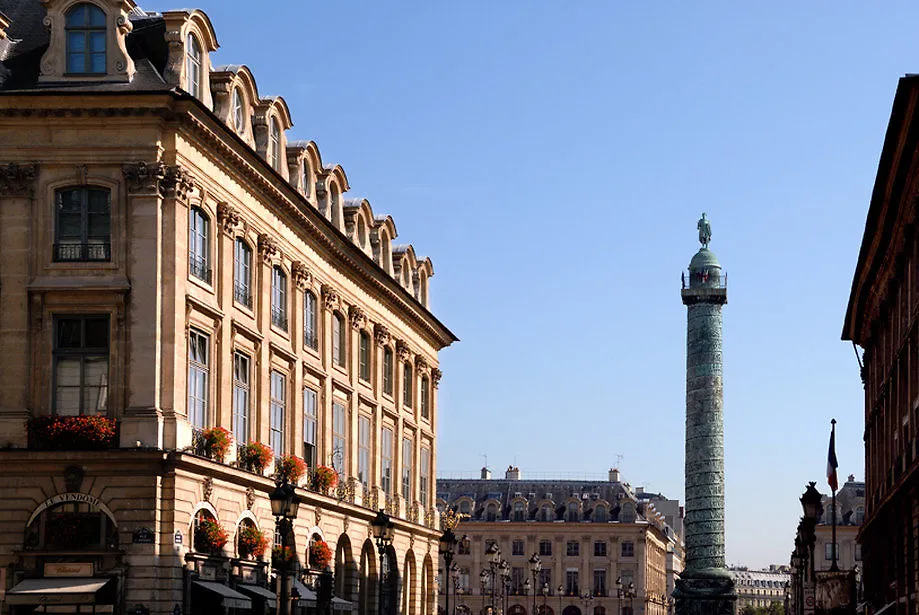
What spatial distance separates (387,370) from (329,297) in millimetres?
11192

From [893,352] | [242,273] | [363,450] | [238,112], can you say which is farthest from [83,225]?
[363,450]

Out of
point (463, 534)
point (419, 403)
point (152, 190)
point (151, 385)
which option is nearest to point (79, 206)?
point (152, 190)

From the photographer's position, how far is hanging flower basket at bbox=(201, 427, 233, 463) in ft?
142

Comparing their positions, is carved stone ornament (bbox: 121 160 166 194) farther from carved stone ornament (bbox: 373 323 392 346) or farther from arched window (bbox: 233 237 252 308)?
carved stone ornament (bbox: 373 323 392 346)

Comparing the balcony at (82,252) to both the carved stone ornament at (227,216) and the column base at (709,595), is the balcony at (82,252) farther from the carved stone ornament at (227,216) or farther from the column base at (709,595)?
the column base at (709,595)

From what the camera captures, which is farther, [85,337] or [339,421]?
[339,421]

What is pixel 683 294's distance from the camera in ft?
428

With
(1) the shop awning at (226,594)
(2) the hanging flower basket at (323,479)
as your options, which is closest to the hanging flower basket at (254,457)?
(1) the shop awning at (226,594)

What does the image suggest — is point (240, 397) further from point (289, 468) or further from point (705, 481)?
point (705, 481)

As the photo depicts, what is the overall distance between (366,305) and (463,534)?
103 metres

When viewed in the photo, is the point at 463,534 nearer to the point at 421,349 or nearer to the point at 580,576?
the point at 580,576

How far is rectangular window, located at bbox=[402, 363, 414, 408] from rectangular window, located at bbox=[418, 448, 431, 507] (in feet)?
11.4

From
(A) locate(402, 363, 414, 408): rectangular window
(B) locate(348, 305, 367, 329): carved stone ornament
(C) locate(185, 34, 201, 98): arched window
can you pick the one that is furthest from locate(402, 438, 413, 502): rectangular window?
(C) locate(185, 34, 201, 98): arched window

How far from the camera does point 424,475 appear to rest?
7650 cm
